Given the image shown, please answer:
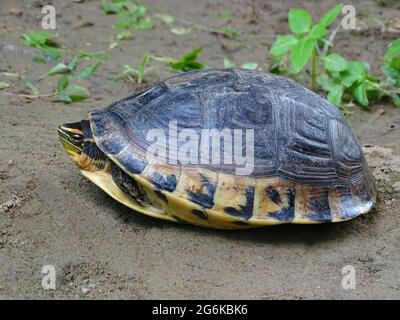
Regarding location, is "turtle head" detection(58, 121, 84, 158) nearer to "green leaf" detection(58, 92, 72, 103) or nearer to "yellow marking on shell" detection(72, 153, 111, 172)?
"yellow marking on shell" detection(72, 153, 111, 172)

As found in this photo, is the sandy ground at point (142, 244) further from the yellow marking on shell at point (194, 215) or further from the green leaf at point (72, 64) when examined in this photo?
the green leaf at point (72, 64)

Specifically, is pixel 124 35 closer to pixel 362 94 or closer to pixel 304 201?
pixel 362 94

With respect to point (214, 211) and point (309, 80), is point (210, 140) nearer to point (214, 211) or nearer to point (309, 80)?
point (214, 211)

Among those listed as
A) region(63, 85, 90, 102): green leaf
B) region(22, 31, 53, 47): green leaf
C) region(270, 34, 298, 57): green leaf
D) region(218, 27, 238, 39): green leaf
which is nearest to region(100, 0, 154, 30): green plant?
region(218, 27, 238, 39): green leaf

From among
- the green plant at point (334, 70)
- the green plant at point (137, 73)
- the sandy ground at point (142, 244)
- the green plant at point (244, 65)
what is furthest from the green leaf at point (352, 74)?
the green plant at point (137, 73)

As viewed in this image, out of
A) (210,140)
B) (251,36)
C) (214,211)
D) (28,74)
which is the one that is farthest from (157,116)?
(251,36)
